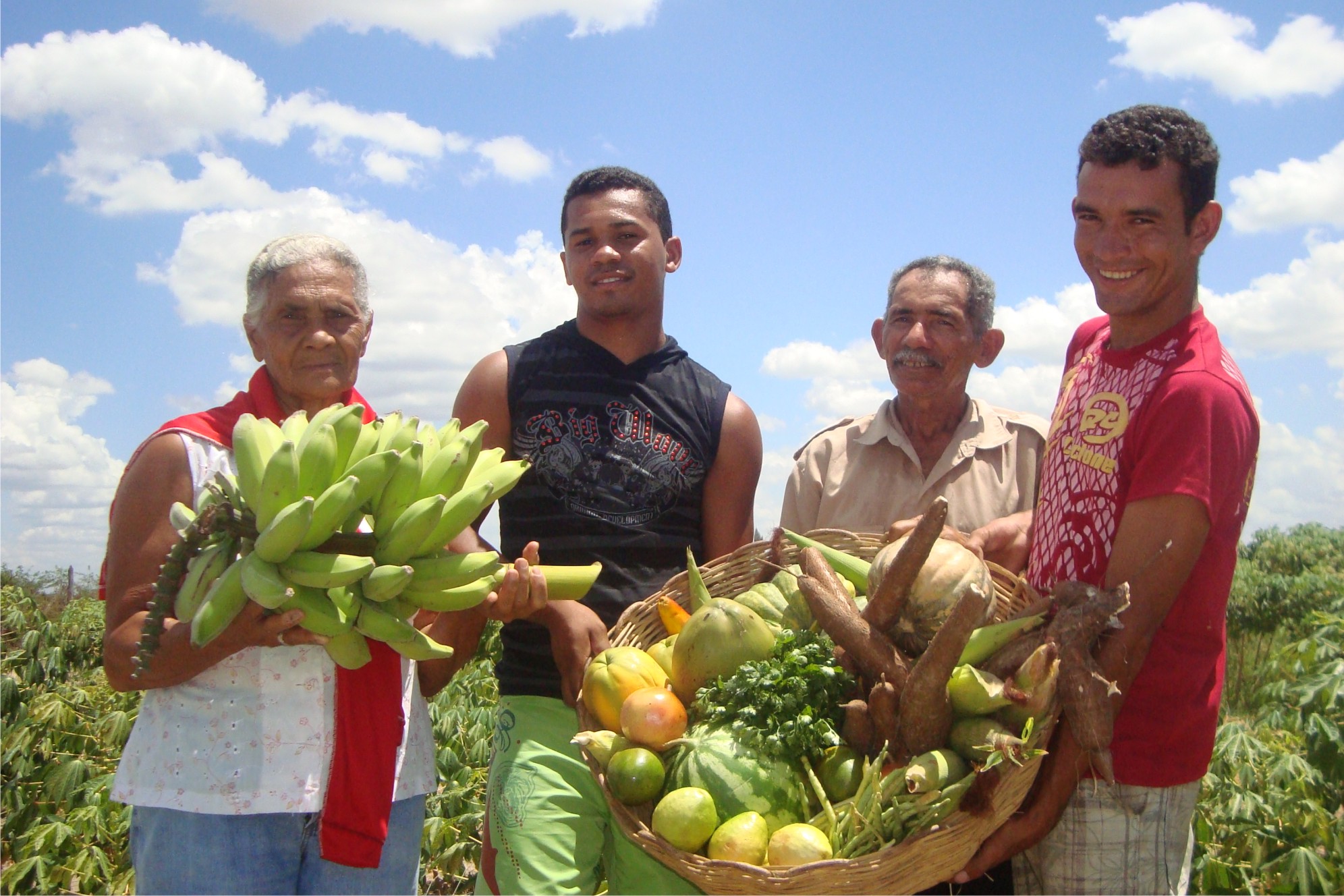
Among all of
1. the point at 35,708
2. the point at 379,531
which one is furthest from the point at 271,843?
the point at 35,708

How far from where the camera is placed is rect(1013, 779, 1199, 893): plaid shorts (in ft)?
9.52

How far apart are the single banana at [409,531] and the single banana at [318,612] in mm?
164

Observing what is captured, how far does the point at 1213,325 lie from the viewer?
3033 mm

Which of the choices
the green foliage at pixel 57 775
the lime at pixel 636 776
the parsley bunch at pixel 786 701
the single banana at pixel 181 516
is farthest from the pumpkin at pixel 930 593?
the green foliage at pixel 57 775

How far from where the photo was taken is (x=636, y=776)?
2586 mm

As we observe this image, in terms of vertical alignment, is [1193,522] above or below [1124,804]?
above

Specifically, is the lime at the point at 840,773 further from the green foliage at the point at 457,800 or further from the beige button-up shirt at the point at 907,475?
the green foliage at the point at 457,800

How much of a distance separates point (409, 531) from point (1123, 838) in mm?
2269

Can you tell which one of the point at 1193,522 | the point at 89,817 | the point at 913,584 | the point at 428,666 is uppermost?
the point at 1193,522

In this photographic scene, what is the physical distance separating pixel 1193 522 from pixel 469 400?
2.55m

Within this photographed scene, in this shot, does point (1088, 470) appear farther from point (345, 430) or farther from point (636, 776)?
point (345, 430)

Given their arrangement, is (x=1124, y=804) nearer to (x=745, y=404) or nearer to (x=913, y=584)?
(x=913, y=584)

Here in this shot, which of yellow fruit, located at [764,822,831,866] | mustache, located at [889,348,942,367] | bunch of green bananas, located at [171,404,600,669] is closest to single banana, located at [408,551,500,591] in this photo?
bunch of green bananas, located at [171,404,600,669]

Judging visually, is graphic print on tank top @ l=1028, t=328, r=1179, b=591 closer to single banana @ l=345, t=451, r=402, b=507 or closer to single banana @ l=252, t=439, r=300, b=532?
single banana @ l=345, t=451, r=402, b=507
